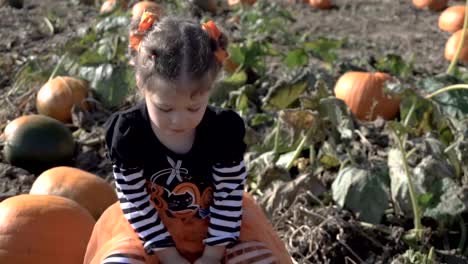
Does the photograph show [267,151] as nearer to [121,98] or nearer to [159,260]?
[121,98]

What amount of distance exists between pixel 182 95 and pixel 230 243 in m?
0.57

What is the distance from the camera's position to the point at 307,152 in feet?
14.3

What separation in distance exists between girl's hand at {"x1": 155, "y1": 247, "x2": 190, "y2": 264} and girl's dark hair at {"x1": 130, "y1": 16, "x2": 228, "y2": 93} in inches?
21.5

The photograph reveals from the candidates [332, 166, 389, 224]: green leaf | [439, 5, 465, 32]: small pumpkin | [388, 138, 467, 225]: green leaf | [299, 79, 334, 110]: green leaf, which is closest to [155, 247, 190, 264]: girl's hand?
[332, 166, 389, 224]: green leaf

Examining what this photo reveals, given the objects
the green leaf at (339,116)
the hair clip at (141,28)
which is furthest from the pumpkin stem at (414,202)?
the hair clip at (141,28)

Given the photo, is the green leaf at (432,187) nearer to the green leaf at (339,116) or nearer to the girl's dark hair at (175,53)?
the green leaf at (339,116)

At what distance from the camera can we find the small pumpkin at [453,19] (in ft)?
23.5

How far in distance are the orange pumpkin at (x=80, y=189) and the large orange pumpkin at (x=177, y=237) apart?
710 millimetres

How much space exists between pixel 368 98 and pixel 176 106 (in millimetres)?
2710

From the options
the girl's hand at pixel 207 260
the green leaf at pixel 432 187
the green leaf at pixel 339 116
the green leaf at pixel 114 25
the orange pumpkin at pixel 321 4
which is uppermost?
the girl's hand at pixel 207 260

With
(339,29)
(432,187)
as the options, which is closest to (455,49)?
(339,29)

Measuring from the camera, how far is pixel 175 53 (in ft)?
7.56

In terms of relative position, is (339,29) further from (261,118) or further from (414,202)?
(414,202)

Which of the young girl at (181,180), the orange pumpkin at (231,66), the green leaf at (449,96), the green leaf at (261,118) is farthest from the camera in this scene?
the orange pumpkin at (231,66)
